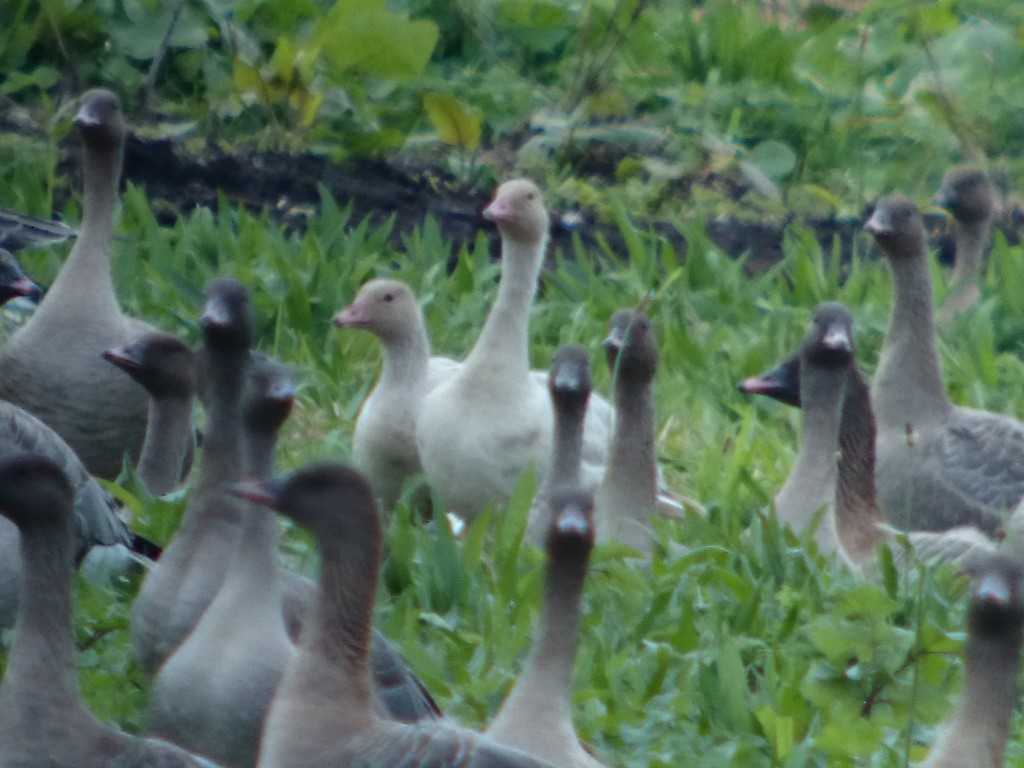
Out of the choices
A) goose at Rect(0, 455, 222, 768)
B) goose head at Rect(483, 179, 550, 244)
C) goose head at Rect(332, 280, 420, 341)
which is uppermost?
goose head at Rect(483, 179, 550, 244)

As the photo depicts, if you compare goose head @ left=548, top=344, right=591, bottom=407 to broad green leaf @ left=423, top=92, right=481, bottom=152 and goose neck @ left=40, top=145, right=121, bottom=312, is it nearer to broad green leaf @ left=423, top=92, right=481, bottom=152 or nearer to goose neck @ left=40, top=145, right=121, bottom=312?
goose neck @ left=40, top=145, right=121, bottom=312

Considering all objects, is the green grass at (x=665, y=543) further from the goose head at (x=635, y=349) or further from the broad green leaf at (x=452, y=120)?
the broad green leaf at (x=452, y=120)

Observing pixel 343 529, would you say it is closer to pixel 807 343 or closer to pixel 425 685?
pixel 425 685

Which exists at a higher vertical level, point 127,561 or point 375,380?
point 375,380

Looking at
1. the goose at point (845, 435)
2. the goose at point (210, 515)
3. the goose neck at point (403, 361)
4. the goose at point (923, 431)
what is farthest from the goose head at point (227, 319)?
the goose at point (923, 431)

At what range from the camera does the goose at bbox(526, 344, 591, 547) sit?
588cm

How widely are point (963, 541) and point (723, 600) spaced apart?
112 cm

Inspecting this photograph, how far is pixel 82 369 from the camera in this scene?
6.69 m

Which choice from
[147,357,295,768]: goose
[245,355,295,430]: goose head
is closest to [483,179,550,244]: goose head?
[245,355,295,430]: goose head

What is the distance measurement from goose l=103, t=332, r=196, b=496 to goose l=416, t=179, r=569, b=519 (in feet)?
2.62

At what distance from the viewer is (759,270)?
363 inches

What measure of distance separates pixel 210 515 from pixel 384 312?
1.80m

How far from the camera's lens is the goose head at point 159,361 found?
6.14 meters

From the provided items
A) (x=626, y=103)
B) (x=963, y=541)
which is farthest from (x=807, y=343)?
(x=626, y=103)
